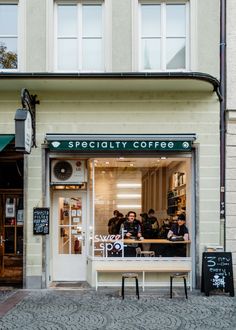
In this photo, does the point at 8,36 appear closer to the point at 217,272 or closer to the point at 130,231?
the point at 130,231

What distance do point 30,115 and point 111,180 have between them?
276 centimetres

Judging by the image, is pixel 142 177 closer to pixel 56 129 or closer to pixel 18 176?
pixel 56 129

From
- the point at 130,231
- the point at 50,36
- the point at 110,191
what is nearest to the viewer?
the point at 50,36

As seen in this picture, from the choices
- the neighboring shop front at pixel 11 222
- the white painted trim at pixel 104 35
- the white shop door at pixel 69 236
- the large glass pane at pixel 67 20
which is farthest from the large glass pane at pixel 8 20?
the white shop door at pixel 69 236

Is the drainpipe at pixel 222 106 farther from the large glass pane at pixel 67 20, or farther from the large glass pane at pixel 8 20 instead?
the large glass pane at pixel 8 20

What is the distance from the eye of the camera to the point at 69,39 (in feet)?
41.0

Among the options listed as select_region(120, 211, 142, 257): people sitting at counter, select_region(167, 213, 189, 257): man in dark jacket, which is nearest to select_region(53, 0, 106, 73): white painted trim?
select_region(120, 211, 142, 257): people sitting at counter

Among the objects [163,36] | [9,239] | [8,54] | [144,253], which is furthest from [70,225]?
[163,36]

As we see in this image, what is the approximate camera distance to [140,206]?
12820 millimetres

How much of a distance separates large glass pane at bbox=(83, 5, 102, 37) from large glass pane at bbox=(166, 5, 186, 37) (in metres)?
1.69

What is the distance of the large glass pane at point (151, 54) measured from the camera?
1244 cm

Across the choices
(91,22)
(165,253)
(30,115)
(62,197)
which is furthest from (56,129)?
(165,253)

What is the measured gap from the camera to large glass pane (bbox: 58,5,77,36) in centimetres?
1250

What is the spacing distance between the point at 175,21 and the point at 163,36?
50 centimetres
